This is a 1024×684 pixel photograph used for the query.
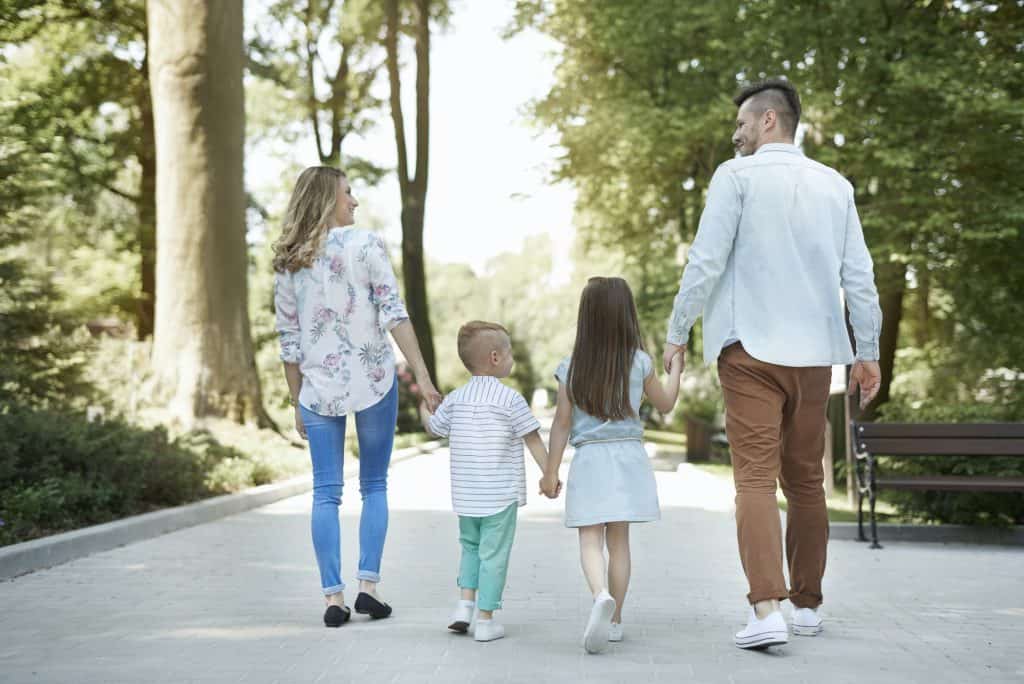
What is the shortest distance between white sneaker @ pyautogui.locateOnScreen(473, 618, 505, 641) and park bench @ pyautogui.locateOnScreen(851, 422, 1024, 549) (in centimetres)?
484

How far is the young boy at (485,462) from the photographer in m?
5.11

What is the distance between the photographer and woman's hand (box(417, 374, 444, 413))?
5.37 meters

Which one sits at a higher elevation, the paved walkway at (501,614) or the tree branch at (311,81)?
the tree branch at (311,81)

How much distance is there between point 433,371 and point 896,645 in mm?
21194

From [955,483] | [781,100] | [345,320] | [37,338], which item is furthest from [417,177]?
[781,100]

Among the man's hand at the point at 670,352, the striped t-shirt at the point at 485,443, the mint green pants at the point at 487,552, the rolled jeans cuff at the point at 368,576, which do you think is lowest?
the rolled jeans cuff at the point at 368,576

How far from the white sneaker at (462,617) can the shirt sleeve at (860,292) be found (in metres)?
2.00

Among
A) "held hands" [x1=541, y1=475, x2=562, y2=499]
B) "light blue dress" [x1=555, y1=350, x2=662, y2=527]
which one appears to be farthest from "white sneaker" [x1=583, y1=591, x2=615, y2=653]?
"held hands" [x1=541, y1=475, x2=562, y2=499]

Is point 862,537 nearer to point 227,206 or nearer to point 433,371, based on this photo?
point 227,206

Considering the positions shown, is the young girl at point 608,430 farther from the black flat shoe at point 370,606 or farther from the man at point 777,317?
the black flat shoe at point 370,606

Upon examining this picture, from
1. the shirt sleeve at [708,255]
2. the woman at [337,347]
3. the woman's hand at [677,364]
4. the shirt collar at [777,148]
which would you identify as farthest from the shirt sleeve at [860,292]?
the woman at [337,347]

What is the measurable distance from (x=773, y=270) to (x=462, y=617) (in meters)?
1.96

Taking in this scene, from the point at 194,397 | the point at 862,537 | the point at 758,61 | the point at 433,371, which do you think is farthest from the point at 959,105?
the point at 433,371

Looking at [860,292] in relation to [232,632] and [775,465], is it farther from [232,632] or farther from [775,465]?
[232,632]
